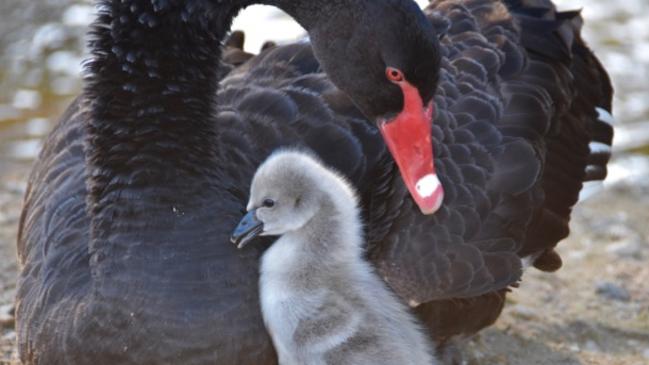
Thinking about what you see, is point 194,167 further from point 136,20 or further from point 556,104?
point 556,104

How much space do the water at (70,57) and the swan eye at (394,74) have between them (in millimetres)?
3657

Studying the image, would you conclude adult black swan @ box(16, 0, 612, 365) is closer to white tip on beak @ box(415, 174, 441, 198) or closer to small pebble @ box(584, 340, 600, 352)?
white tip on beak @ box(415, 174, 441, 198)

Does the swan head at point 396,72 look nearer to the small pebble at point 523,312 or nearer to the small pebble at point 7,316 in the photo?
the small pebble at point 523,312

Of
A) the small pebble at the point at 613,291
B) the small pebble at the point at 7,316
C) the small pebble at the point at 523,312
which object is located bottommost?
the small pebble at the point at 613,291

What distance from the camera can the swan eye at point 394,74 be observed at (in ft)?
12.5

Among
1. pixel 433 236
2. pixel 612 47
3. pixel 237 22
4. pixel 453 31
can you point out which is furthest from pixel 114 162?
pixel 612 47

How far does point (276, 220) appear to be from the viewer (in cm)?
380

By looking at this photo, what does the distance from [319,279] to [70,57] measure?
494 cm

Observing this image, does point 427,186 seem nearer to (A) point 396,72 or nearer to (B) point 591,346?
(A) point 396,72

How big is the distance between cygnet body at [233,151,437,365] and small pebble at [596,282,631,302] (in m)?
1.93

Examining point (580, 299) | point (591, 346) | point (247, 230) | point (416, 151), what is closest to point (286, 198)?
point (247, 230)

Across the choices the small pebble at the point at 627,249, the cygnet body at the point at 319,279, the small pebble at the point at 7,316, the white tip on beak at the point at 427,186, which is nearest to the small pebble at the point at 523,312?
the small pebble at the point at 627,249

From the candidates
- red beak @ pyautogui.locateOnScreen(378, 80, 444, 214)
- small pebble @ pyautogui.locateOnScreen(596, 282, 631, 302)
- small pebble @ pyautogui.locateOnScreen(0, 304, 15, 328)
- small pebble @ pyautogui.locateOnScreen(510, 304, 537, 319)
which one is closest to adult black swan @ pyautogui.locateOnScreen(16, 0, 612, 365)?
red beak @ pyautogui.locateOnScreen(378, 80, 444, 214)

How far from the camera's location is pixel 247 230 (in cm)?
381
